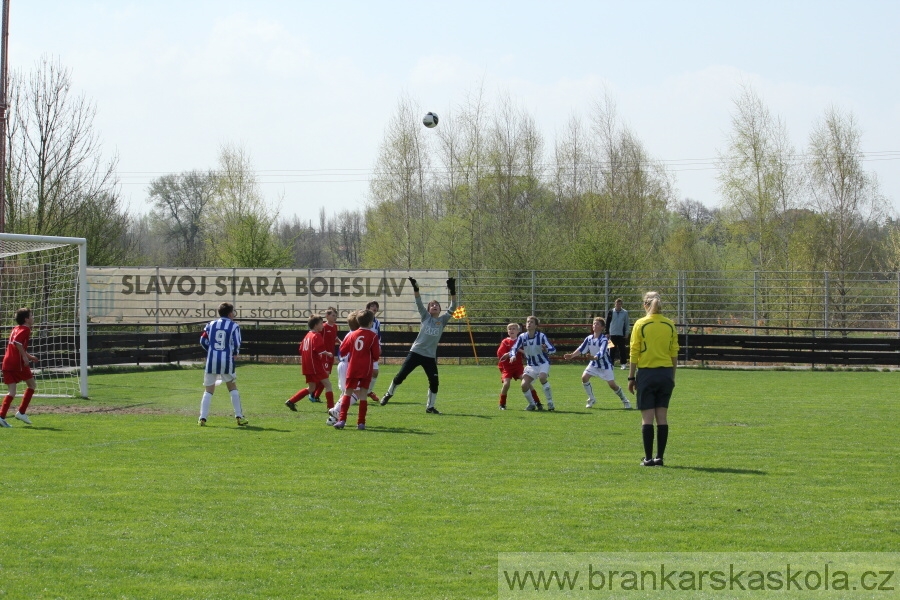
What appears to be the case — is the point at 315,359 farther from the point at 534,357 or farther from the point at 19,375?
the point at 19,375

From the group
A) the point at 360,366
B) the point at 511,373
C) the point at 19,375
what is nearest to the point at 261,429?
the point at 360,366

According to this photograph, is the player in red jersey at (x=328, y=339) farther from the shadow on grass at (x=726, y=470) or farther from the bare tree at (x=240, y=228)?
the bare tree at (x=240, y=228)

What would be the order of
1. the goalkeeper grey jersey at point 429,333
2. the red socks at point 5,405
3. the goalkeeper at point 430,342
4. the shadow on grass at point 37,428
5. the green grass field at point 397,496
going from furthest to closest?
→ 1. the goalkeeper grey jersey at point 429,333
2. the goalkeeper at point 430,342
3. the red socks at point 5,405
4. the shadow on grass at point 37,428
5. the green grass field at point 397,496

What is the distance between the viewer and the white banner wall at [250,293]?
1372 inches

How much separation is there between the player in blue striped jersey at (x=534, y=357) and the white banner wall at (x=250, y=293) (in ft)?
57.9

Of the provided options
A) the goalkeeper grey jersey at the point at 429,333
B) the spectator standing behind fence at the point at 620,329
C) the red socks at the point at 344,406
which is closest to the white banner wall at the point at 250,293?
the spectator standing behind fence at the point at 620,329

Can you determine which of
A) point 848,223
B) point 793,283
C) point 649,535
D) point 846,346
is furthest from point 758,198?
point 649,535

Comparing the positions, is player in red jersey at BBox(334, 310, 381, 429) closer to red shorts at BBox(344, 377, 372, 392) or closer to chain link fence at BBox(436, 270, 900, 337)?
red shorts at BBox(344, 377, 372, 392)

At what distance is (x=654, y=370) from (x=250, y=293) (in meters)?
26.7

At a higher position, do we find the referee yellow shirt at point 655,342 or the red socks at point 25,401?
the referee yellow shirt at point 655,342

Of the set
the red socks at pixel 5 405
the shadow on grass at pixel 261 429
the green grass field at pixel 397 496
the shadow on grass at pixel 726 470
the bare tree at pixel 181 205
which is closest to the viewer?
the green grass field at pixel 397 496

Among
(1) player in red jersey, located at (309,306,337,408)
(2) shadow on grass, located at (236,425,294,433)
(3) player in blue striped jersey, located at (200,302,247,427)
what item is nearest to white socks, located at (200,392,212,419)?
(3) player in blue striped jersey, located at (200,302,247,427)

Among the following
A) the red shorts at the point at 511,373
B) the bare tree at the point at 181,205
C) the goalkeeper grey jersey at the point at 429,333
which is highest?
the bare tree at the point at 181,205

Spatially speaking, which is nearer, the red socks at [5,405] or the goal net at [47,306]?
the red socks at [5,405]
